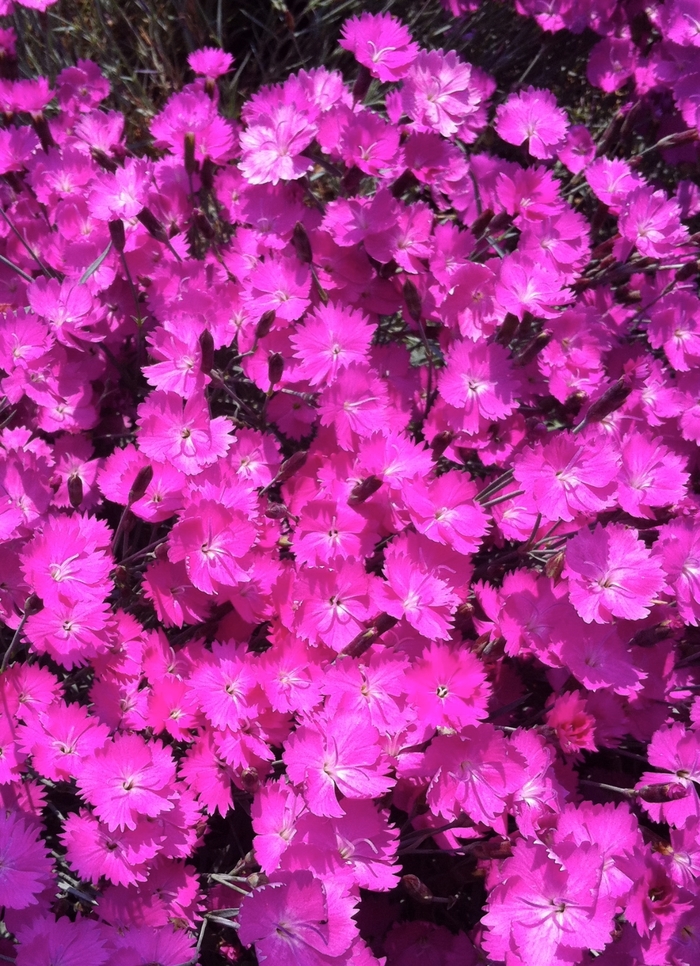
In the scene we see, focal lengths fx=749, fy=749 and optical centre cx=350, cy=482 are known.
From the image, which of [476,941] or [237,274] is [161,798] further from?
[237,274]

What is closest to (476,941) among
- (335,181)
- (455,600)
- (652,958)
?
(652,958)

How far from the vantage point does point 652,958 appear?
1413mm

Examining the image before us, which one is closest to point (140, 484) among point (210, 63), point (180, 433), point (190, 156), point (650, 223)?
point (180, 433)

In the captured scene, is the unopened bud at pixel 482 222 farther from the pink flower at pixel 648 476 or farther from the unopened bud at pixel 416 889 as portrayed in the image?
the unopened bud at pixel 416 889

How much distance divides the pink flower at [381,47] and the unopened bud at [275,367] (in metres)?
0.86

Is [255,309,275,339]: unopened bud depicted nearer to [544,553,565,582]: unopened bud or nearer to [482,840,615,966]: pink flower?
[544,553,565,582]: unopened bud

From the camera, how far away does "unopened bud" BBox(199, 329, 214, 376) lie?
167 centimetres

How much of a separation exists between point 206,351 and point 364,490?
485 mm

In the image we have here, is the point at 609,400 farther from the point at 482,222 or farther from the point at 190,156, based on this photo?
the point at 190,156

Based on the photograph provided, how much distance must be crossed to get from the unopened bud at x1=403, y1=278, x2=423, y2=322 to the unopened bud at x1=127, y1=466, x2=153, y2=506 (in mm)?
738

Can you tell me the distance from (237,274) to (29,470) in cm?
73

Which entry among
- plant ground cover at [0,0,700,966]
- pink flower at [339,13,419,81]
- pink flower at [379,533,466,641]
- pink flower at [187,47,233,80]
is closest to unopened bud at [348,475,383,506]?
plant ground cover at [0,0,700,966]

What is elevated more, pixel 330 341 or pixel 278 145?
pixel 278 145

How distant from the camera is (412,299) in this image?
1.82 m
